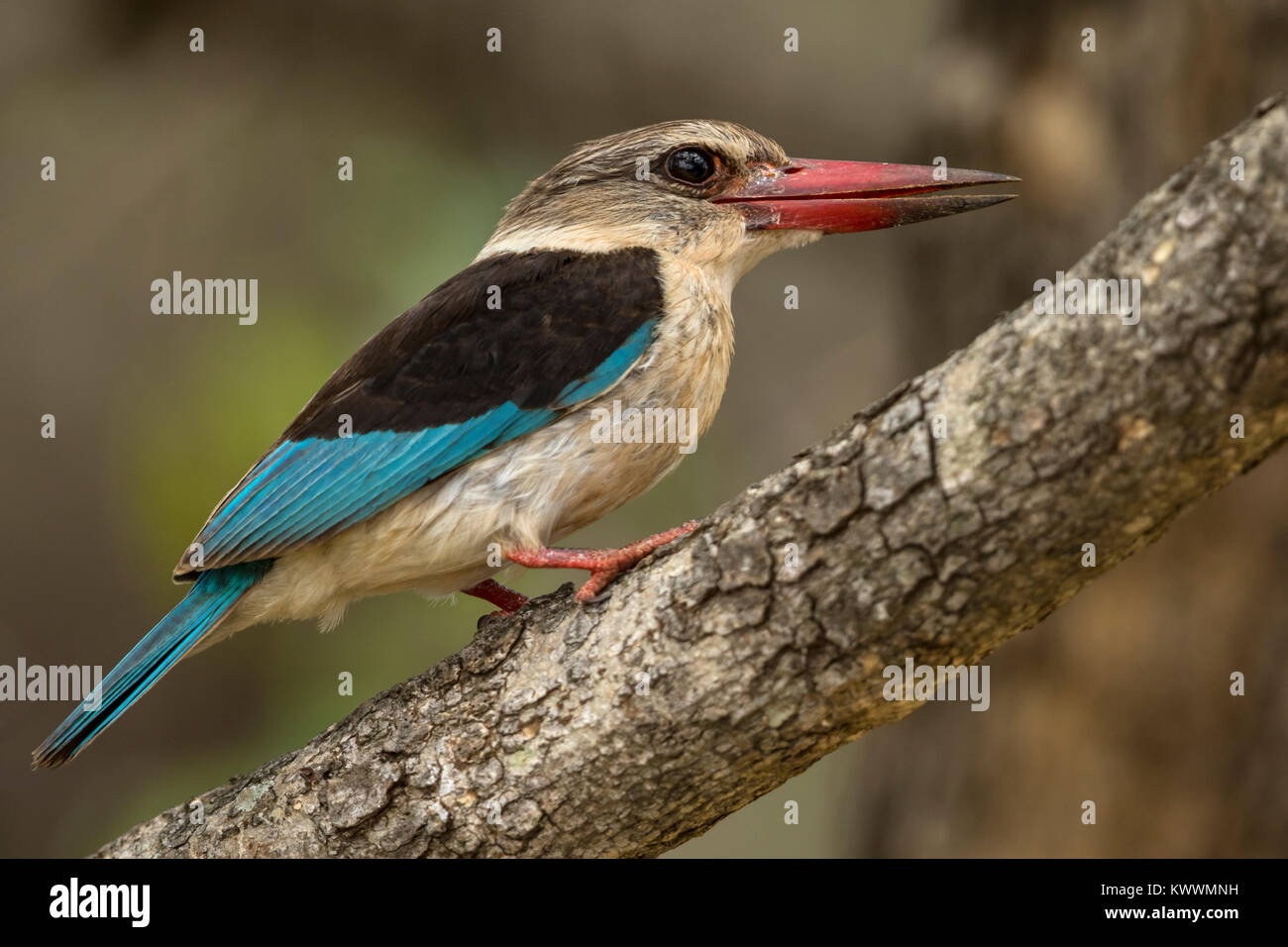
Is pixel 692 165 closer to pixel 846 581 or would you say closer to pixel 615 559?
pixel 615 559

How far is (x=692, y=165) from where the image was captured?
3.20 metres

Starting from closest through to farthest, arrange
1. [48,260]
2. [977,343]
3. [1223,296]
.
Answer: [1223,296], [977,343], [48,260]

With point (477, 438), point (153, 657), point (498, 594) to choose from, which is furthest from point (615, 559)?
point (153, 657)

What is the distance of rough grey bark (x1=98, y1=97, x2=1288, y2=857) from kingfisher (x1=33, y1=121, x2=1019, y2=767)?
1.20 feet

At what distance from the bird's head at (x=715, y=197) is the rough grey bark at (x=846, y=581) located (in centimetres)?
112

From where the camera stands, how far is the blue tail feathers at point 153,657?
2627 millimetres

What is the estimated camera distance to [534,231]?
10.9 ft

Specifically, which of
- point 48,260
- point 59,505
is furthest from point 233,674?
point 48,260

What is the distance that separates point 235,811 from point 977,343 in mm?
1663

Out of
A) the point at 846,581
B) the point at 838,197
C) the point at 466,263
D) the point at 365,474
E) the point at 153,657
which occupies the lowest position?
the point at 153,657

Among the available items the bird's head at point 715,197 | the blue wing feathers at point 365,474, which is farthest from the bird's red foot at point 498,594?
the bird's head at point 715,197

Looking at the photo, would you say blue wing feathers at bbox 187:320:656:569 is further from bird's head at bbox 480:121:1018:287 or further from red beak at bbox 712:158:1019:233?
red beak at bbox 712:158:1019:233

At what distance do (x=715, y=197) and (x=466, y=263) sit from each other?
4.39 ft
